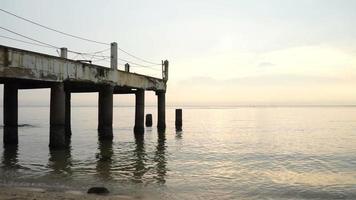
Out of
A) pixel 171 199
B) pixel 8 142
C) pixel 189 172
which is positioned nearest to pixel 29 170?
pixel 189 172

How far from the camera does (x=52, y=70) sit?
19922mm

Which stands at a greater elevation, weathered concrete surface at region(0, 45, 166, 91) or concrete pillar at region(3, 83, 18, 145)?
weathered concrete surface at region(0, 45, 166, 91)

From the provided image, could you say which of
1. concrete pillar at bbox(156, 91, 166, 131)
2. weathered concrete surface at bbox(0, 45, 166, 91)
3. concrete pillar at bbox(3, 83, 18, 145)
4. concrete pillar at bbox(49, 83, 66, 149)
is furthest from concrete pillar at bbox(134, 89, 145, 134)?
concrete pillar at bbox(49, 83, 66, 149)

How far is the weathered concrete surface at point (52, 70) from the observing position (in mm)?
16913

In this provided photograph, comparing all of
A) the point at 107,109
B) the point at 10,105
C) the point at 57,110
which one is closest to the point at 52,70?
the point at 57,110

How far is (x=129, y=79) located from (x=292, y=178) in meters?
14.2

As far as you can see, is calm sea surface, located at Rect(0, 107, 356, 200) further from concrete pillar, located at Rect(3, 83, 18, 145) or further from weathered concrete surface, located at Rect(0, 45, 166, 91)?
weathered concrete surface, located at Rect(0, 45, 166, 91)

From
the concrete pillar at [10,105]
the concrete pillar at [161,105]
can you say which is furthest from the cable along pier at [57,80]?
the concrete pillar at [161,105]

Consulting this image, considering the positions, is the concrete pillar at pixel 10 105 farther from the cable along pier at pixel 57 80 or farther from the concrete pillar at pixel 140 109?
the concrete pillar at pixel 140 109

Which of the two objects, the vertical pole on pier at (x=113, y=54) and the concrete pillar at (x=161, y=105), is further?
the concrete pillar at (x=161, y=105)

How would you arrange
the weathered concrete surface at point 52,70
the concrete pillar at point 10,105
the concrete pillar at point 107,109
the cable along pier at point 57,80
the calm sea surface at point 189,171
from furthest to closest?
the concrete pillar at point 107,109
the concrete pillar at point 10,105
the cable along pier at point 57,80
the weathered concrete surface at point 52,70
the calm sea surface at point 189,171

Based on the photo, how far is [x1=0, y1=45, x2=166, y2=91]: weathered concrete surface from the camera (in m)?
16.9

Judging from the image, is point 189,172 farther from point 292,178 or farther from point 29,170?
point 29,170

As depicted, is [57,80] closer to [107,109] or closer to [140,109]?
[107,109]
